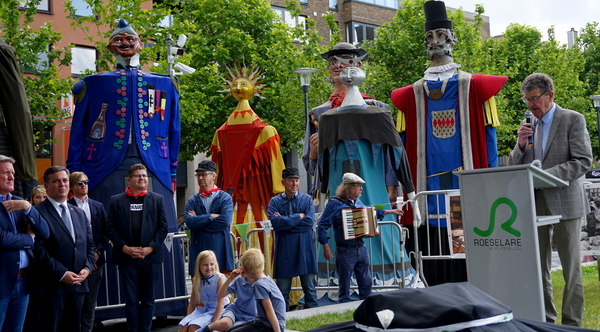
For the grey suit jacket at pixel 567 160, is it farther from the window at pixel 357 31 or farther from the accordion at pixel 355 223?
the window at pixel 357 31

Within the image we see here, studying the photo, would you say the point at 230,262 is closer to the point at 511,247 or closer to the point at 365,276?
the point at 365,276

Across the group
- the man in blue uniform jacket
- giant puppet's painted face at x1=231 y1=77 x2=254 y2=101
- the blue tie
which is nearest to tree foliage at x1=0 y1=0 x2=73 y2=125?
giant puppet's painted face at x1=231 y1=77 x2=254 y2=101

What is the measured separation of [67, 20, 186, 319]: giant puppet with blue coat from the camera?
782 centimetres

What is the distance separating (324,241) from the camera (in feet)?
25.7

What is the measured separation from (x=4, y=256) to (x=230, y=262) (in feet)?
10.2

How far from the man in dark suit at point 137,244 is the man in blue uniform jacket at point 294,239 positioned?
190 centimetres

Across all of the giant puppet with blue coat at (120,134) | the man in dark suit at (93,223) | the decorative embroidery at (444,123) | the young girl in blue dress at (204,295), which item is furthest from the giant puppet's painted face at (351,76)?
the man in dark suit at (93,223)

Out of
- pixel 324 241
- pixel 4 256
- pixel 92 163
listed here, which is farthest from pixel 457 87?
pixel 4 256

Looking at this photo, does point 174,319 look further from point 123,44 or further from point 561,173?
point 561,173

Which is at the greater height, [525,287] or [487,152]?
[487,152]

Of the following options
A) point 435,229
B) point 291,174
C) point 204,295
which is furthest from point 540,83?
point 291,174

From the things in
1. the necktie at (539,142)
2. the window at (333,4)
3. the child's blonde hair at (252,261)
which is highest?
the window at (333,4)

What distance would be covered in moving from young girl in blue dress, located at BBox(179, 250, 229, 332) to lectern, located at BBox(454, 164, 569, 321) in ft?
8.59

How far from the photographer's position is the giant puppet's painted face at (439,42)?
349 inches
